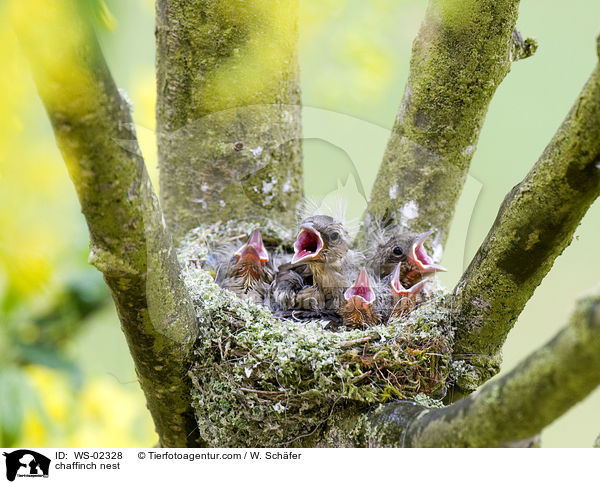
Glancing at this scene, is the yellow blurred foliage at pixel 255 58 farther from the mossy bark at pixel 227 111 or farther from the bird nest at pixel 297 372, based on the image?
the bird nest at pixel 297 372

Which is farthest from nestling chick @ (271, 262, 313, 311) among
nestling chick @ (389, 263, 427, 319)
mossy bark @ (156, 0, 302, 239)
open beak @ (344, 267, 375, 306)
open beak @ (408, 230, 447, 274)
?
open beak @ (408, 230, 447, 274)

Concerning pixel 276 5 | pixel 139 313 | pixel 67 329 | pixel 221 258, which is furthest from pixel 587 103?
pixel 67 329

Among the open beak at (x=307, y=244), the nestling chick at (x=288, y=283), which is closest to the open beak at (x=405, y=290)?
the open beak at (x=307, y=244)

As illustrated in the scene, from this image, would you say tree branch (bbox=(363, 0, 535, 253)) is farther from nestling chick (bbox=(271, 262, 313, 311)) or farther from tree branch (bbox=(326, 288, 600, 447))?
tree branch (bbox=(326, 288, 600, 447))

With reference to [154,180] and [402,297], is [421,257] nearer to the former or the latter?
[402,297]

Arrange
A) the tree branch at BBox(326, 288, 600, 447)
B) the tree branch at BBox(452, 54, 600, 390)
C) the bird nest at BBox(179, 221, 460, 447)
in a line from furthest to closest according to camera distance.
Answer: the bird nest at BBox(179, 221, 460, 447) → the tree branch at BBox(452, 54, 600, 390) → the tree branch at BBox(326, 288, 600, 447)

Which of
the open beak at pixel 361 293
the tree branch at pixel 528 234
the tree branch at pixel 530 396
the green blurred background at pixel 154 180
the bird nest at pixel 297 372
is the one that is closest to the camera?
the tree branch at pixel 530 396
